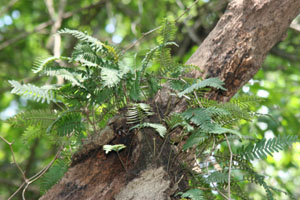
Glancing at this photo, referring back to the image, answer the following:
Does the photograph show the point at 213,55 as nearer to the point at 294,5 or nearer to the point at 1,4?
the point at 294,5

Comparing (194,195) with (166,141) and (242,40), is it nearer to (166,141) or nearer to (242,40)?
(166,141)

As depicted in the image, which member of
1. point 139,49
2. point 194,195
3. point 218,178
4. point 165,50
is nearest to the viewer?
point 194,195

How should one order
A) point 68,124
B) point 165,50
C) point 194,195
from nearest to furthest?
1. point 194,195
2. point 68,124
3. point 165,50

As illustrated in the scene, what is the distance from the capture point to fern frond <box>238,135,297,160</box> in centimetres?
139

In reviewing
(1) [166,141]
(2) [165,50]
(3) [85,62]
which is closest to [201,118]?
(1) [166,141]

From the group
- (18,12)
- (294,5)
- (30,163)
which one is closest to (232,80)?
(294,5)

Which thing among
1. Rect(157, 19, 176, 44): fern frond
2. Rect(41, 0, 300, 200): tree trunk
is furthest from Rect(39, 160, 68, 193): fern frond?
Rect(157, 19, 176, 44): fern frond

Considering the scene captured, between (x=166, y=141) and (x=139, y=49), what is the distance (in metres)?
1.90

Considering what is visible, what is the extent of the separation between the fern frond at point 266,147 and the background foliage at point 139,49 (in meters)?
1.46

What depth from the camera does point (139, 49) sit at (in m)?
3.23

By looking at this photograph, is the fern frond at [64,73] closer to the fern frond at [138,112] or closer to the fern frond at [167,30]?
the fern frond at [138,112]

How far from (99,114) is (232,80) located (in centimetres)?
76

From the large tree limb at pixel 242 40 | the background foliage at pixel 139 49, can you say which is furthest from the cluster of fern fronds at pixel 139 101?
the background foliage at pixel 139 49

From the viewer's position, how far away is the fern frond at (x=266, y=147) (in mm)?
1393
